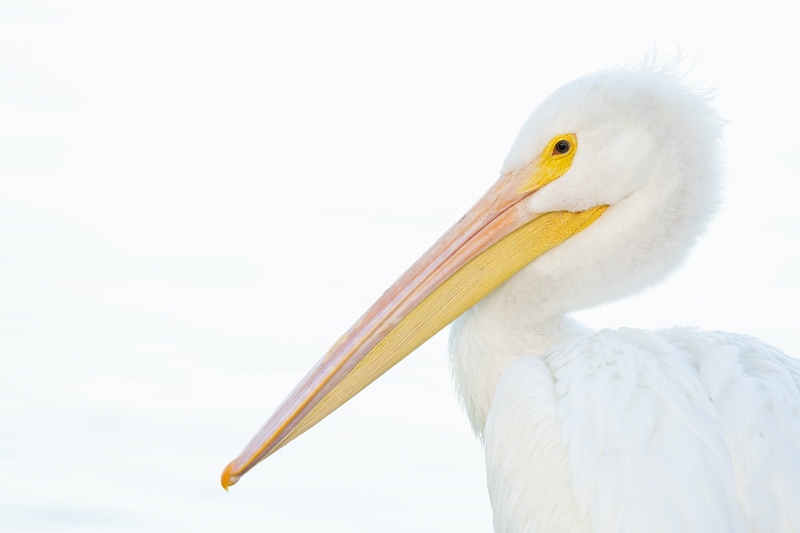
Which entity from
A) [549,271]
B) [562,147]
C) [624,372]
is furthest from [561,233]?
[624,372]

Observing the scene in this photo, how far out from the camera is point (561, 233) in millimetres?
3979

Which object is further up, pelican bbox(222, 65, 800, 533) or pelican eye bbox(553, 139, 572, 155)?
pelican eye bbox(553, 139, 572, 155)

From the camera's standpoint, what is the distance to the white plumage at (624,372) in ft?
9.47

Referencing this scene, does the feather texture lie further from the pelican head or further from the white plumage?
the pelican head

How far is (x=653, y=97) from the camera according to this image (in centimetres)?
387

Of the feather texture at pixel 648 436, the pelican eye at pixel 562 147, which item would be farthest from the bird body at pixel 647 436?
the pelican eye at pixel 562 147


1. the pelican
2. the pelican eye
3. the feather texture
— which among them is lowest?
the feather texture

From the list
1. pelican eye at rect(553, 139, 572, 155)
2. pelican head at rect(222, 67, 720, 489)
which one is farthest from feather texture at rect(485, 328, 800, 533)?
pelican eye at rect(553, 139, 572, 155)

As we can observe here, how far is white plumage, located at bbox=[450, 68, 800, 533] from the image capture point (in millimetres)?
2887

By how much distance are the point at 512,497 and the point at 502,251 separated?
95 centimetres

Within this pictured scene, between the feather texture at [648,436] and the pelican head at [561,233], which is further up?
the pelican head at [561,233]

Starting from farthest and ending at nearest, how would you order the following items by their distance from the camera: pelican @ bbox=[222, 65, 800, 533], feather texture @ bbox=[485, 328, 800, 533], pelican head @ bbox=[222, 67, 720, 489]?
pelican head @ bbox=[222, 67, 720, 489]
pelican @ bbox=[222, 65, 800, 533]
feather texture @ bbox=[485, 328, 800, 533]

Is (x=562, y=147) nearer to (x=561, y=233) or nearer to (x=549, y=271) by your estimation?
(x=561, y=233)

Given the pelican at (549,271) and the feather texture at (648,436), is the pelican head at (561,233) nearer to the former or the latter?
the pelican at (549,271)
